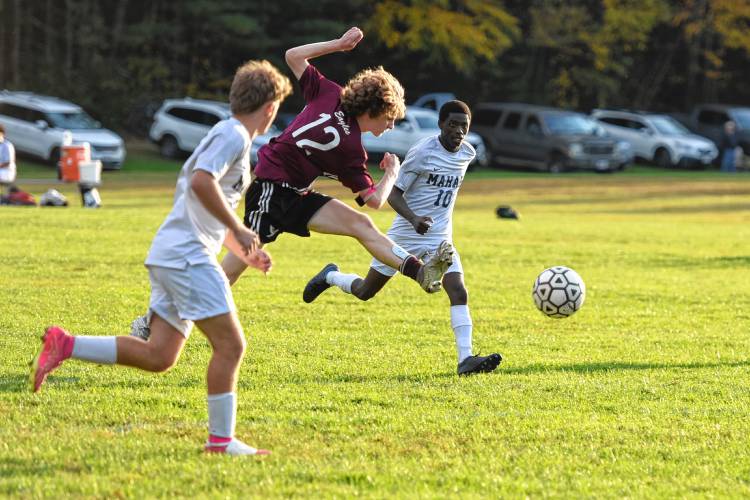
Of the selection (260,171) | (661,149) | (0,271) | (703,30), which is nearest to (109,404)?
(260,171)

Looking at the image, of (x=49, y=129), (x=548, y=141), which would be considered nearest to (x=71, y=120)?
(x=49, y=129)

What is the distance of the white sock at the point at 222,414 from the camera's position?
5.44 meters

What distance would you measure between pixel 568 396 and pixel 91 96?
35308 mm

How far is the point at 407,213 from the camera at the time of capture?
8203 mm

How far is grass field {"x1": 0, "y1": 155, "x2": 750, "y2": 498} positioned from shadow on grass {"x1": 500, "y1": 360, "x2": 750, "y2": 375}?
0.12 ft

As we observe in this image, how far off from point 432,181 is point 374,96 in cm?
114

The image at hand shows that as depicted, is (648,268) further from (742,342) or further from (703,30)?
(703,30)

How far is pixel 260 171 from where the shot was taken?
803 centimetres

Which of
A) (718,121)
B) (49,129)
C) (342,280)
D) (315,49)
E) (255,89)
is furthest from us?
(718,121)

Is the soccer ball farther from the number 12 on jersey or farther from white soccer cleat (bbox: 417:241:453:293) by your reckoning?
the number 12 on jersey

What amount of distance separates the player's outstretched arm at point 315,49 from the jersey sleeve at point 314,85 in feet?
0.19

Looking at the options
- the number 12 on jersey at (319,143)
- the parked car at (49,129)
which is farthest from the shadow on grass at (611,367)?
the parked car at (49,129)

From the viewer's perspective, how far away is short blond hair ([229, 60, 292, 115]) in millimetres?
5438

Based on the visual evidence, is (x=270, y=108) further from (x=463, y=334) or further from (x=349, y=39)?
(x=463, y=334)
